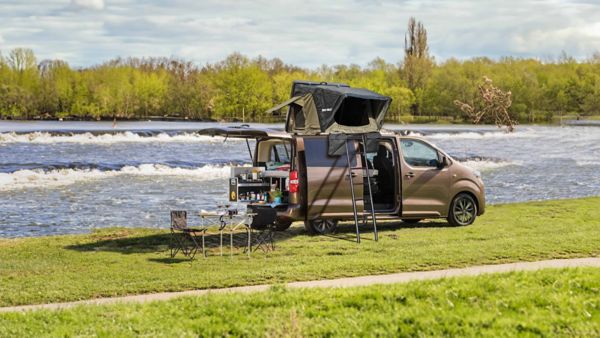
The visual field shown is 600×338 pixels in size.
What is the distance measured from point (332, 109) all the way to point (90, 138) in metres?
50.6

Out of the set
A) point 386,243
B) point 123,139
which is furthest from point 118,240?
point 123,139

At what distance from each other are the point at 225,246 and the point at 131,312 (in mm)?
6471

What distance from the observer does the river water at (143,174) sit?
24016 mm

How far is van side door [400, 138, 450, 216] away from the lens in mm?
16938

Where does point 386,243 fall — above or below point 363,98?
below

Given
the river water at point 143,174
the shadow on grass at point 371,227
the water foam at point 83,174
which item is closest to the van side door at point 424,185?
the shadow on grass at point 371,227

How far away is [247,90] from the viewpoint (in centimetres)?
12456

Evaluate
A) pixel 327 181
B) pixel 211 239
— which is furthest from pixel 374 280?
pixel 211 239

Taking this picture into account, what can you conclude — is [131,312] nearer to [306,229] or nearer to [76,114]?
[306,229]

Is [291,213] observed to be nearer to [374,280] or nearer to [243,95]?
[374,280]

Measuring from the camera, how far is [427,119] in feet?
434

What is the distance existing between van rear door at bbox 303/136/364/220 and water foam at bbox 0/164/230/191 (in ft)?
65.4

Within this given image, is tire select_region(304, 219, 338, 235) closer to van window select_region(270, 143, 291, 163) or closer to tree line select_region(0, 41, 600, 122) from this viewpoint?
van window select_region(270, 143, 291, 163)

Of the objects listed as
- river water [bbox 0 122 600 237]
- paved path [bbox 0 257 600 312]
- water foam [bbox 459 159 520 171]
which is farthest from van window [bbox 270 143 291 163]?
water foam [bbox 459 159 520 171]
